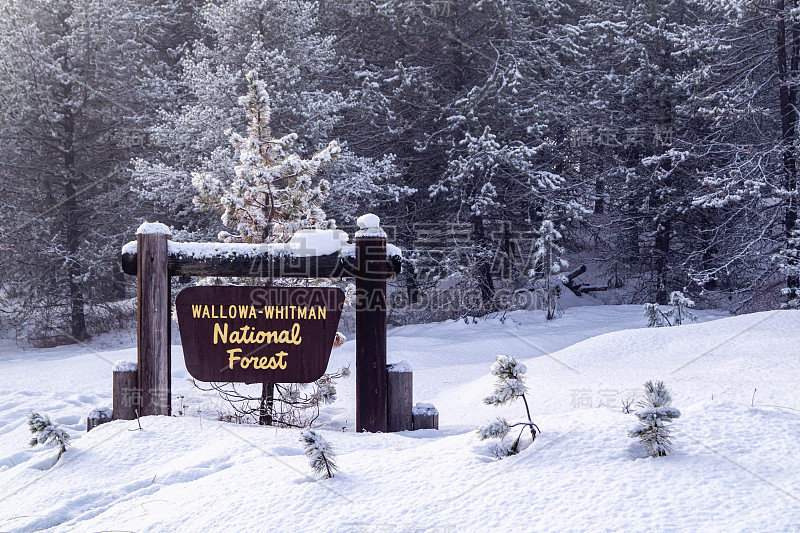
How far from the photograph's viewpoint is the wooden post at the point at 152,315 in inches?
182

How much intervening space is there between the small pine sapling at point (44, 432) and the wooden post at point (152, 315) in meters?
0.89

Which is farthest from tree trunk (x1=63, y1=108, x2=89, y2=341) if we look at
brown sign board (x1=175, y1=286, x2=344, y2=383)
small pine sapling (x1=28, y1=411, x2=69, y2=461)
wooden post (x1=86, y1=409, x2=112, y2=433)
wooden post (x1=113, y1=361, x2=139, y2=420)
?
small pine sapling (x1=28, y1=411, x2=69, y2=461)

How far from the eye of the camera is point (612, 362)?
6.05m

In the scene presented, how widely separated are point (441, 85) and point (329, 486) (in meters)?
13.3

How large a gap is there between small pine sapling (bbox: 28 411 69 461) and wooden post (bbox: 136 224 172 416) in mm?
891

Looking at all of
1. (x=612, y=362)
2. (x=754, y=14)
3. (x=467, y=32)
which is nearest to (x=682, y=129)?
(x=754, y=14)

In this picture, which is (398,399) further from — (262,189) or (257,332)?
(262,189)

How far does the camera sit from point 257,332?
15.0 ft

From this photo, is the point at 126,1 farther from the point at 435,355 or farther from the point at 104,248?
the point at 435,355

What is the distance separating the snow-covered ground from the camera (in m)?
2.34

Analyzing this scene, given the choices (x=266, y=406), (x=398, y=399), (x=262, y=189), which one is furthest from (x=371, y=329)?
(x=262, y=189)

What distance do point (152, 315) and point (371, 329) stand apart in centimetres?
176

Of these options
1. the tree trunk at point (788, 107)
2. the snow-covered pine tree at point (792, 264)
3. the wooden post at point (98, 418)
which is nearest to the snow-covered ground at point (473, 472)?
the wooden post at point (98, 418)

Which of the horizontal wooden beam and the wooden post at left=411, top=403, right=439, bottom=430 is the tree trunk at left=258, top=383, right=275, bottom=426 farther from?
Answer: the wooden post at left=411, top=403, right=439, bottom=430
